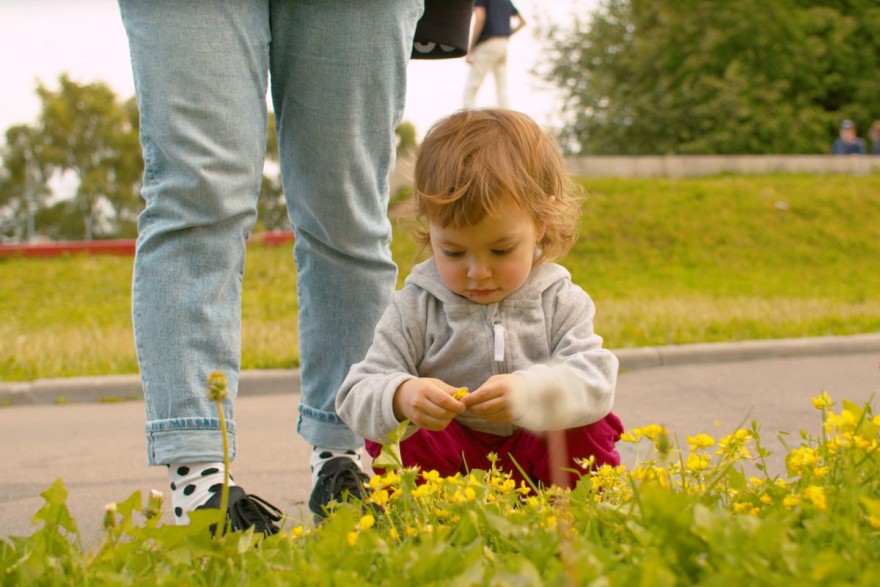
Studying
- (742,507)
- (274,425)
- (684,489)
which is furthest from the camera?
(274,425)

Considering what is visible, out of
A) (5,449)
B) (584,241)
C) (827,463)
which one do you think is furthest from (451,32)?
(584,241)

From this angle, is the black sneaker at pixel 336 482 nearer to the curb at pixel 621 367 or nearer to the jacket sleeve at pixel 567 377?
the jacket sleeve at pixel 567 377

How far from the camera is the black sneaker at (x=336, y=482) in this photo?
2441 millimetres

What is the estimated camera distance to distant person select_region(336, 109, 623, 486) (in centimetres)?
229

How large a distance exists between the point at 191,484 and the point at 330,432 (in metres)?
0.50

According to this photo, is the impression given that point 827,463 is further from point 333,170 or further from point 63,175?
point 63,175

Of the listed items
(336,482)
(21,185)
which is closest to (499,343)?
(336,482)

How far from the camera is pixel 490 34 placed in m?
11.2

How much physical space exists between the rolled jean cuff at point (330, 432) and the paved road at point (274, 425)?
18 centimetres

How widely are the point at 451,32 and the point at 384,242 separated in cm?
63

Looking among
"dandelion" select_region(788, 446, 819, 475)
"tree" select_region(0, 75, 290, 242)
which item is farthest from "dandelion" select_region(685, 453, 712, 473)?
"tree" select_region(0, 75, 290, 242)

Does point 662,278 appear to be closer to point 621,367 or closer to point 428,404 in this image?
point 621,367

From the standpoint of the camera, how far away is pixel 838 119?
2483cm

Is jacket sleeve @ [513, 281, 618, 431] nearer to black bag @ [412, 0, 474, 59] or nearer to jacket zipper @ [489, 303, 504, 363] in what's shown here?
jacket zipper @ [489, 303, 504, 363]
